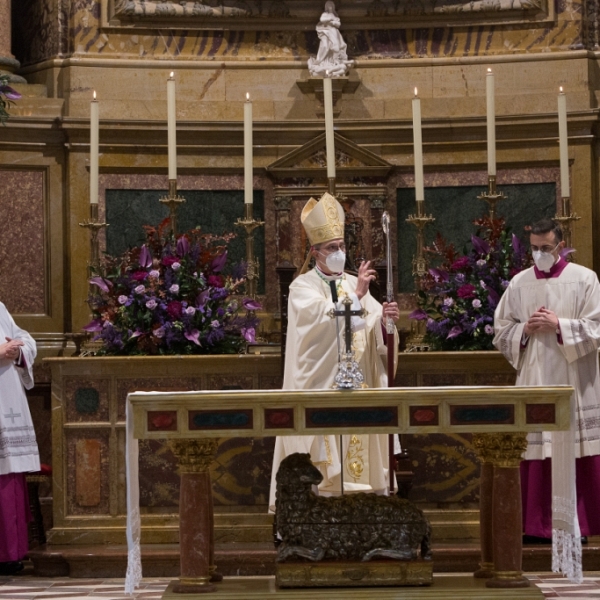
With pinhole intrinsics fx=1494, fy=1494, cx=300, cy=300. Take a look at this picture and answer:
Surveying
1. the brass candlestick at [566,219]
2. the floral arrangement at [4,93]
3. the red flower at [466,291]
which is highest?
the floral arrangement at [4,93]

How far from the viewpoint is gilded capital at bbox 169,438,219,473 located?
732 centimetres

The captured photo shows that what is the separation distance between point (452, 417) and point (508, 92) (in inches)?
173

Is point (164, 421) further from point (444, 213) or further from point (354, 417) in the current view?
point (444, 213)

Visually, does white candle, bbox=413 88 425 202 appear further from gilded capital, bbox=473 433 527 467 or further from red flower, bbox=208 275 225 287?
gilded capital, bbox=473 433 527 467

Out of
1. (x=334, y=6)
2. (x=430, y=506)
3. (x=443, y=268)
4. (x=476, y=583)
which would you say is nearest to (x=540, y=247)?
(x=443, y=268)

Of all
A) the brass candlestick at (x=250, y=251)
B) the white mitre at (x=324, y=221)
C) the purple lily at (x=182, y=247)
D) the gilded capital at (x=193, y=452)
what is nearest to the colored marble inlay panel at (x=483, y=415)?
the gilded capital at (x=193, y=452)

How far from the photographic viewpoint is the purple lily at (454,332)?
9062 mm

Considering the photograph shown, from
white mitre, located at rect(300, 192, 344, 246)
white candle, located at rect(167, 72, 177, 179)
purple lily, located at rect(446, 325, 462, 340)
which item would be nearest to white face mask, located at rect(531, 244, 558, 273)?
purple lily, located at rect(446, 325, 462, 340)

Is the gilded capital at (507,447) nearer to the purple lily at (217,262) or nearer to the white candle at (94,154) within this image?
the purple lily at (217,262)

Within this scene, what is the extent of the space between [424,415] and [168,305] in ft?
7.77

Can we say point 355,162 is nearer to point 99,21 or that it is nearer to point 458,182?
point 458,182

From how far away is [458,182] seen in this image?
1080cm

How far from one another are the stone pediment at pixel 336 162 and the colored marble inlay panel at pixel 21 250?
5.63 feet

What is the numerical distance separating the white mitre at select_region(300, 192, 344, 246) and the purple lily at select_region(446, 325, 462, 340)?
50.7 inches
